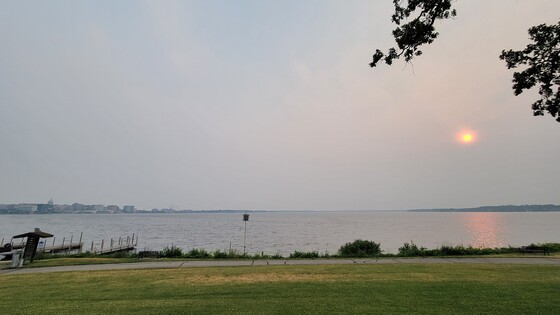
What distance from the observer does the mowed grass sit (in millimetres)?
8523

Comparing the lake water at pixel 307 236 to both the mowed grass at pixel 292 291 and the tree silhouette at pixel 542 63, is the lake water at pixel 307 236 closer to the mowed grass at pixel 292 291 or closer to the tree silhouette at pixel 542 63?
the mowed grass at pixel 292 291

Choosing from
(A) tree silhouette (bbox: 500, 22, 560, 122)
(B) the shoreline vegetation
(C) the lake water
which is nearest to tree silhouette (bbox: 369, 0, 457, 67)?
(A) tree silhouette (bbox: 500, 22, 560, 122)

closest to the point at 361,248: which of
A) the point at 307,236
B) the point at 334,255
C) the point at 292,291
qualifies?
the point at 334,255

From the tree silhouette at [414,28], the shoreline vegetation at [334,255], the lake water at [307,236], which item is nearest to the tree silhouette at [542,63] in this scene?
the tree silhouette at [414,28]

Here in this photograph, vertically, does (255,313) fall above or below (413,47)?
below

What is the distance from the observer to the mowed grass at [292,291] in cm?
852

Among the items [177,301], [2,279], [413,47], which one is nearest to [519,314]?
[413,47]

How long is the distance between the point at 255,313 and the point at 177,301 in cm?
262

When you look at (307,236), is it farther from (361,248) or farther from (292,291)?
(292,291)

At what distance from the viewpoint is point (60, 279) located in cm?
1334

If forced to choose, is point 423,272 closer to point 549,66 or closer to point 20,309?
point 549,66

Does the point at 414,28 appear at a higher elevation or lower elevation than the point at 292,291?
higher

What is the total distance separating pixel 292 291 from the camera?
33.9 feet

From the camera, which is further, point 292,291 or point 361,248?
point 361,248
